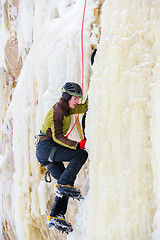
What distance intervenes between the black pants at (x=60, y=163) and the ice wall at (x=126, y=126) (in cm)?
30

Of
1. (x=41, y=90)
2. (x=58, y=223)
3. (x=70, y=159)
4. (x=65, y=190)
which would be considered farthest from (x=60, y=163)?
(x=41, y=90)

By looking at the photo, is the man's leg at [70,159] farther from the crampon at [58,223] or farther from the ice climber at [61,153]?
the crampon at [58,223]

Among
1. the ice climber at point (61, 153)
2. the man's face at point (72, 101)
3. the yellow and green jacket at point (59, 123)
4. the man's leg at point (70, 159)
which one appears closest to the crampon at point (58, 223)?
the ice climber at point (61, 153)

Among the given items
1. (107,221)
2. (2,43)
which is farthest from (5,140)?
(107,221)

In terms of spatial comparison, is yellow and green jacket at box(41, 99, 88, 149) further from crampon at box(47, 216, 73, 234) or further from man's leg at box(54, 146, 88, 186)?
crampon at box(47, 216, 73, 234)

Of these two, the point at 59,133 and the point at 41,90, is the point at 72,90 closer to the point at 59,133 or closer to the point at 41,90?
the point at 59,133

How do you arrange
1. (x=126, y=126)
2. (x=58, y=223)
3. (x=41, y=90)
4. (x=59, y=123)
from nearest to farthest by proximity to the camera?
1. (x=126, y=126)
2. (x=58, y=223)
3. (x=59, y=123)
4. (x=41, y=90)

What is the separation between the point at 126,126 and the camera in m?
1.75

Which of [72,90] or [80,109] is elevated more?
[72,90]

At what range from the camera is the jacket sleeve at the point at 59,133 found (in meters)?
2.20

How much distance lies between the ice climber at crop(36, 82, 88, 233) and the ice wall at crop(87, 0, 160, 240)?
0.29 meters

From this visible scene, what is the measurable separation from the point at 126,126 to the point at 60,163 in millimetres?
889

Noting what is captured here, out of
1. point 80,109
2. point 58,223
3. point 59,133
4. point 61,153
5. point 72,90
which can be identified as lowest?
point 58,223

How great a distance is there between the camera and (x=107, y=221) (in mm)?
1790
